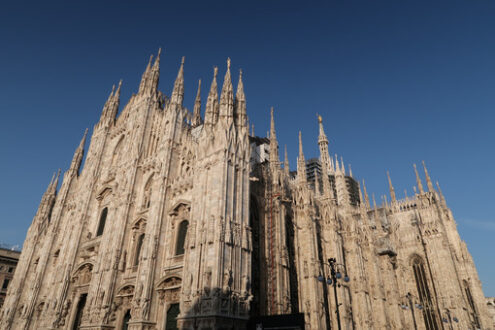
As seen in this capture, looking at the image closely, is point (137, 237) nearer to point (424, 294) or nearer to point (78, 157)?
point (78, 157)

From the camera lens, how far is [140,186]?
2989 centimetres

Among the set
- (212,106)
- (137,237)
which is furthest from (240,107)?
(137,237)

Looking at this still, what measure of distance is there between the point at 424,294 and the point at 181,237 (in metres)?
32.9

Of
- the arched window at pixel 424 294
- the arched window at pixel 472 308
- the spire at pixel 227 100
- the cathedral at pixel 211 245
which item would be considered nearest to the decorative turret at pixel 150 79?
the cathedral at pixel 211 245

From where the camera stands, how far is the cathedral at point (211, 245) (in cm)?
1994

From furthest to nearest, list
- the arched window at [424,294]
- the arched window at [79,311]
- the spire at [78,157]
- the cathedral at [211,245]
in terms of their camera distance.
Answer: the spire at [78,157] < the arched window at [424,294] < the arched window at [79,311] < the cathedral at [211,245]

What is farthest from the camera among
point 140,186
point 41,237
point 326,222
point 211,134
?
point 41,237

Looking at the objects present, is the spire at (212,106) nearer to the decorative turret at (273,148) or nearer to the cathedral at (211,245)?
the cathedral at (211,245)

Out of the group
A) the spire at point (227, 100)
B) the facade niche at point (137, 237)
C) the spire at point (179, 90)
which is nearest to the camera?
the spire at point (227, 100)

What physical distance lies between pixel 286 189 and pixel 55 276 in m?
23.4

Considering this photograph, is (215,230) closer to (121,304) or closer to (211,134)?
(211,134)

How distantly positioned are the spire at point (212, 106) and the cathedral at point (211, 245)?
13cm

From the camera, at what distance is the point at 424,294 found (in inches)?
1592

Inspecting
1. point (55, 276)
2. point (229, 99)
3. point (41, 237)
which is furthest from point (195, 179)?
point (41, 237)
